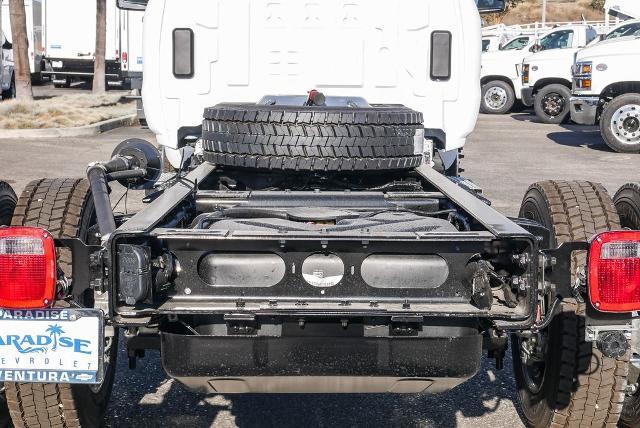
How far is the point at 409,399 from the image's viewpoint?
183 inches

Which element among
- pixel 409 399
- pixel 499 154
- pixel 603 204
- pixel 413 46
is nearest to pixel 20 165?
pixel 499 154

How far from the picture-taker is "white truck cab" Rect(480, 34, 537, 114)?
924 inches

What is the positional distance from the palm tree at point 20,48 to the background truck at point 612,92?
10.5 metres

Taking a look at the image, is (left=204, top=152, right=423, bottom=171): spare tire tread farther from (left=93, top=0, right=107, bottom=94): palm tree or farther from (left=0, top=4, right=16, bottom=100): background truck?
(left=93, top=0, right=107, bottom=94): palm tree

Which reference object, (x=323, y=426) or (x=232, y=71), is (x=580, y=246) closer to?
(x=323, y=426)

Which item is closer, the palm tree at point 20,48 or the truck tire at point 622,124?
the truck tire at point 622,124

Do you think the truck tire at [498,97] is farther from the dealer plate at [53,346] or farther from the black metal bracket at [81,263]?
the dealer plate at [53,346]

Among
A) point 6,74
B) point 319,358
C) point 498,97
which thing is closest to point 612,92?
point 498,97

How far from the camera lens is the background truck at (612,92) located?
15.2 metres

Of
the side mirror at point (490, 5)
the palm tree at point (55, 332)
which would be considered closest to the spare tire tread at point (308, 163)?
the palm tree at point (55, 332)

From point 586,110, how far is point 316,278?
44.2 feet

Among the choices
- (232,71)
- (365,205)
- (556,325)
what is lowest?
(556,325)

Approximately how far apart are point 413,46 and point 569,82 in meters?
16.0

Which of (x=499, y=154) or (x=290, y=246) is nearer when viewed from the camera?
(x=290, y=246)
